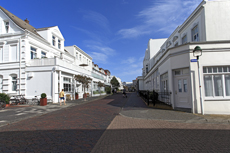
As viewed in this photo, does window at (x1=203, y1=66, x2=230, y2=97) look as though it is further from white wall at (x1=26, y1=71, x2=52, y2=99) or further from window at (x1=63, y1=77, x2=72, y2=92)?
window at (x1=63, y1=77, x2=72, y2=92)

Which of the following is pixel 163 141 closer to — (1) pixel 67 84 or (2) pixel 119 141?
(2) pixel 119 141

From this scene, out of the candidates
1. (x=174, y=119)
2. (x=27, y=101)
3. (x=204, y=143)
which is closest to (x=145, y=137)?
(x=204, y=143)

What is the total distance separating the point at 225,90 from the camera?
8828 millimetres

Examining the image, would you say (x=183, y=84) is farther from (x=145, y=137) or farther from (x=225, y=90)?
Answer: (x=145, y=137)

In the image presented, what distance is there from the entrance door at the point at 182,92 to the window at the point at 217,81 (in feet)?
3.34

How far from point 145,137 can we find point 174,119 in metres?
3.28

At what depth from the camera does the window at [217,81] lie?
886cm

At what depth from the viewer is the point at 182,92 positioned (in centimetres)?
977

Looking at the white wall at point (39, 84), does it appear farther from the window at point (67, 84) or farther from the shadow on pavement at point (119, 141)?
the shadow on pavement at point (119, 141)

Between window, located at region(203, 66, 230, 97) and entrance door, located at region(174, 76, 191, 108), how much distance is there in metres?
1.02

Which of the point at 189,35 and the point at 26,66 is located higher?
the point at 189,35

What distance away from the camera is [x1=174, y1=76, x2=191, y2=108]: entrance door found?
942 cm

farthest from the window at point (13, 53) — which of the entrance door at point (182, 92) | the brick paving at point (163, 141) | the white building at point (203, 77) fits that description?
the entrance door at point (182, 92)

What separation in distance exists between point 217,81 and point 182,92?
2.10 meters
